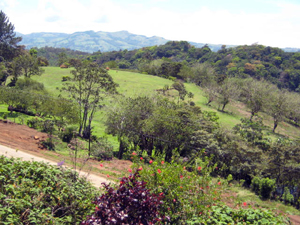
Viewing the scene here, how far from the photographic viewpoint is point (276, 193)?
55.4ft

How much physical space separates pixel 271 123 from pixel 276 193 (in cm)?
3833

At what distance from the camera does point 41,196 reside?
5531mm

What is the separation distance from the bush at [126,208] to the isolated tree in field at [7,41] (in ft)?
236

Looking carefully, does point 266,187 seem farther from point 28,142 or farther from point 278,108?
point 278,108

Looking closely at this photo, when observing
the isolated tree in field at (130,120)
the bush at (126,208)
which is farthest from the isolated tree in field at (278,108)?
the bush at (126,208)

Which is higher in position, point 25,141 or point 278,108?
point 278,108

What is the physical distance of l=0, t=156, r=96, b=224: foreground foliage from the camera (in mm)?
4754

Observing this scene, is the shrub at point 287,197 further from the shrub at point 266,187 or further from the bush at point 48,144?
the bush at point 48,144

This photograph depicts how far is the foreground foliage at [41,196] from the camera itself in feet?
15.6

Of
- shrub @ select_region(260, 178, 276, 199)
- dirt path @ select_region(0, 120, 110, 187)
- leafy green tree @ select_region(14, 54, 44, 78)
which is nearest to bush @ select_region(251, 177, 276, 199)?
shrub @ select_region(260, 178, 276, 199)

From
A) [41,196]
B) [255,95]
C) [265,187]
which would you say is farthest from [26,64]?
[41,196]

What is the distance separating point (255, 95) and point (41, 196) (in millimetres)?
49250

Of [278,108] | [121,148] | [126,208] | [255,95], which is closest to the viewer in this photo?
[126,208]

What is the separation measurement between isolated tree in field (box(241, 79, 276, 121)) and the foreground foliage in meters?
43.0
